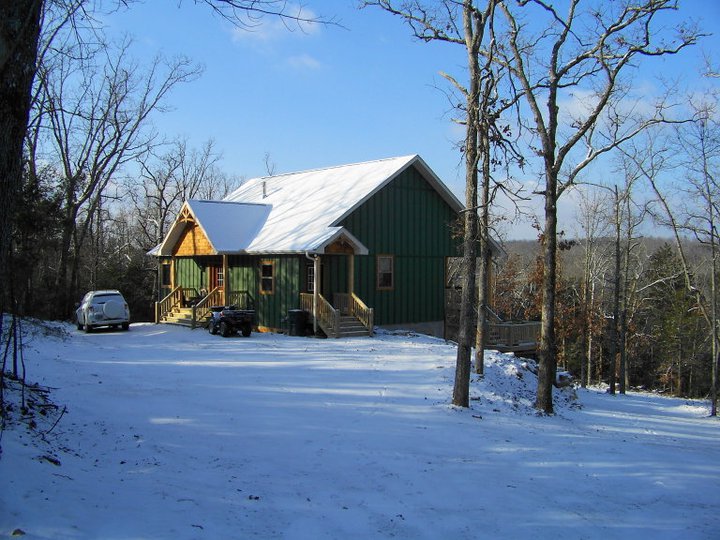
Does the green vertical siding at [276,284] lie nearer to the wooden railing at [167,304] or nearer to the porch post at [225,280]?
the porch post at [225,280]

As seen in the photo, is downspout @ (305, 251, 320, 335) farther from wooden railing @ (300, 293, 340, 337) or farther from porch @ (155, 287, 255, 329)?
porch @ (155, 287, 255, 329)

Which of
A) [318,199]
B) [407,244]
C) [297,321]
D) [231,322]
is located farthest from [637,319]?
[231,322]

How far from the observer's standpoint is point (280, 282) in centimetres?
2219

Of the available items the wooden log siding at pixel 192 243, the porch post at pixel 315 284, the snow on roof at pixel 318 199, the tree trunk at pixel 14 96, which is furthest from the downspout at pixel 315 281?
the tree trunk at pixel 14 96

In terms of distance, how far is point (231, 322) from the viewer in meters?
20.5

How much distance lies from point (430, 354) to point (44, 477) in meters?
12.3

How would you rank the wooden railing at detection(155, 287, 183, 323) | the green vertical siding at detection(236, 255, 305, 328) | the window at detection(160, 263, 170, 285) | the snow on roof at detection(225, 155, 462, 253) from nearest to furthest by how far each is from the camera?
the snow on roof at detection(225, 155, 462, 253)
the green vertical siding at detection(236, 255, 305, 328)
the wooden railing at detection(155, 287, 183, 323)
the window at detection(160, 263, 170, 285)

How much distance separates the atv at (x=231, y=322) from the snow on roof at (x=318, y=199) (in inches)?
103

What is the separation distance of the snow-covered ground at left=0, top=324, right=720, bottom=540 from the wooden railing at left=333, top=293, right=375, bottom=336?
230 inches

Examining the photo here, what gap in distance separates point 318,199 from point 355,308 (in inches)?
226

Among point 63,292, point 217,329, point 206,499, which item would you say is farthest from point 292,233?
point 206,499

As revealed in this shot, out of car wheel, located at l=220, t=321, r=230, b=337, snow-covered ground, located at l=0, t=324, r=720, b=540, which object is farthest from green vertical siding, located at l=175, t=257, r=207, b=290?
snow-covered ground, located at l=0, t=324, r=720, b=540

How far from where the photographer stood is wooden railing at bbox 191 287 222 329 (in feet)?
76.5

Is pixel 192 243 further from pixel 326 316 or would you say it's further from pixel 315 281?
pixel 326 316
